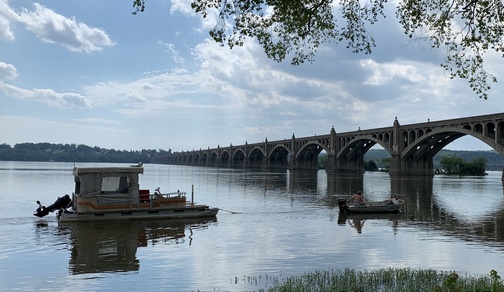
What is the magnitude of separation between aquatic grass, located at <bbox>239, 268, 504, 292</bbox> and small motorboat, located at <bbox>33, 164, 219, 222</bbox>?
14247 millimetres

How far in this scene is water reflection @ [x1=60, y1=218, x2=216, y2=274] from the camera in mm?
15734

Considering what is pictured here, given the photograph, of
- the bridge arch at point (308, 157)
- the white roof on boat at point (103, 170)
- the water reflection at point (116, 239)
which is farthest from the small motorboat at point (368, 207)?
the bridge arch at point (308, 157)

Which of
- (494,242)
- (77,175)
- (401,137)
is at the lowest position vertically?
(494,242)

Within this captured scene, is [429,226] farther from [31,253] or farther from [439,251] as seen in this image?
[31,253]

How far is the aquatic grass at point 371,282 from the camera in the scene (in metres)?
12.1

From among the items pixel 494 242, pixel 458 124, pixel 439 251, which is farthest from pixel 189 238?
pixel 458 124

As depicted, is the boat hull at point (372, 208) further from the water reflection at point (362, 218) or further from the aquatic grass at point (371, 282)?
the aquatic grass at point (371, 282)

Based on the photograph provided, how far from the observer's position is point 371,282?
12867 mm

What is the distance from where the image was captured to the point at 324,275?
1341 centimetres

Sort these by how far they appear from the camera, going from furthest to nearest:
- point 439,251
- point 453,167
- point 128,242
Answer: point 453,167 < point 128,242 < point 439,251

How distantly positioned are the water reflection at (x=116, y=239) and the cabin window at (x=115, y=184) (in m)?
2.18

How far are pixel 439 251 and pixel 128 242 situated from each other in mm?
13156

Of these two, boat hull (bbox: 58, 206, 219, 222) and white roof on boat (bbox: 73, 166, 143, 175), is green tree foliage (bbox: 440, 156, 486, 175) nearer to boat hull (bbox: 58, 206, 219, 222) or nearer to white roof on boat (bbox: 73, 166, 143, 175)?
boat hull (bbox: 58, 206, 219, 222)

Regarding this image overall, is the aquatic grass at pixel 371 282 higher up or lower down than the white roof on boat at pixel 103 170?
lower down
